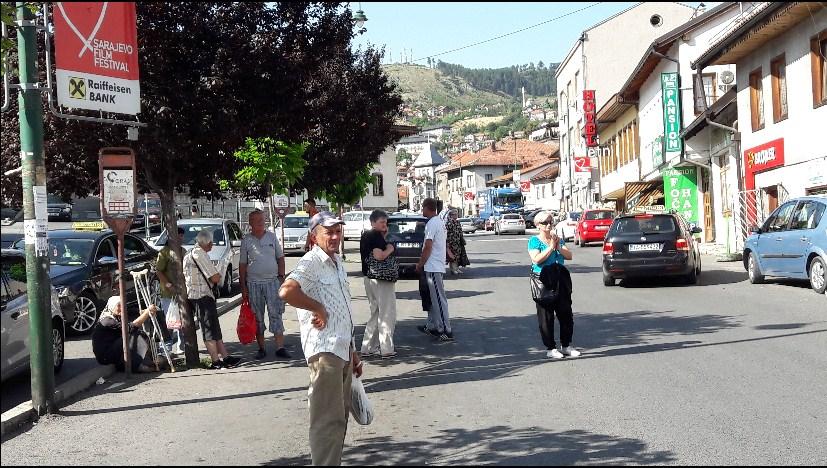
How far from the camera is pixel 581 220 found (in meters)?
36.9

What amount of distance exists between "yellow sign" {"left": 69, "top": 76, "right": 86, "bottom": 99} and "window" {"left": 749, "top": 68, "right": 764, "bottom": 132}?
20.9 m

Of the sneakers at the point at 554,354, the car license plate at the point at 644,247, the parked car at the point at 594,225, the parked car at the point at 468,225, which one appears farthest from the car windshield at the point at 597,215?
the sneakers at the point at 554,354

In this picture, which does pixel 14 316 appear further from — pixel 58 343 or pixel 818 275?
pixel 818 275

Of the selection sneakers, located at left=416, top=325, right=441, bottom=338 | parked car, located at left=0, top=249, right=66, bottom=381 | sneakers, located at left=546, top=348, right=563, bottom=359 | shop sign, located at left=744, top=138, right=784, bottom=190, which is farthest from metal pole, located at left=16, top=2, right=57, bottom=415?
shop sign, located at left=744, top=138, right=784, bottom=190

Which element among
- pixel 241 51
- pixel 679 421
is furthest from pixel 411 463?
pixel 241 51

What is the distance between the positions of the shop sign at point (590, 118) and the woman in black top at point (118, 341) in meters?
45.6

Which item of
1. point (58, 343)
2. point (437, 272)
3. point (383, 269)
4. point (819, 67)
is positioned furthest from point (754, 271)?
point (58, 343)

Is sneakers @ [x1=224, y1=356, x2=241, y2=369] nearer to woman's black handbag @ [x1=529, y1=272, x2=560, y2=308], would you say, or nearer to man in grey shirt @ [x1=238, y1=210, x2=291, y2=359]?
man in grey shirt @ [x1=238, y1=210, x2=291, y2=359]

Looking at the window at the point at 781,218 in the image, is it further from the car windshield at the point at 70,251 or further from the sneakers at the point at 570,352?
the car windshield at the point at 70,251

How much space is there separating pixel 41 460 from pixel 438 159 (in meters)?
122

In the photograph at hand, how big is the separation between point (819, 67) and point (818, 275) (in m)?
7.81

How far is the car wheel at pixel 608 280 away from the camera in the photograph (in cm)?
1813

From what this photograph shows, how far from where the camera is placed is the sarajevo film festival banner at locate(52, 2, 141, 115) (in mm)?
7363

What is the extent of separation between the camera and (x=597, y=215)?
36625mm
